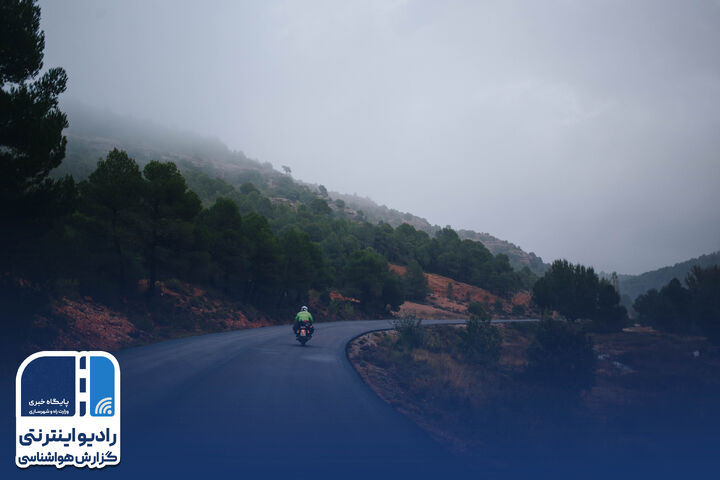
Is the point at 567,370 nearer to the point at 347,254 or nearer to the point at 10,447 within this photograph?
the point at 10,447

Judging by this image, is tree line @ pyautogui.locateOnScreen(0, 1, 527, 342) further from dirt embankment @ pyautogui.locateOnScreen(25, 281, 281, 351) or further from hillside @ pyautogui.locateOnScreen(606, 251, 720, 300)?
hillside @ pyautogui.locateOnScreen(606, 251, 720, 300)

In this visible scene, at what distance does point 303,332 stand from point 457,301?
235ft

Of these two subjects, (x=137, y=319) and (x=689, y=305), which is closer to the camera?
(x=137, y=319)

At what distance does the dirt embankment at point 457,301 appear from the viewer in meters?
73.3

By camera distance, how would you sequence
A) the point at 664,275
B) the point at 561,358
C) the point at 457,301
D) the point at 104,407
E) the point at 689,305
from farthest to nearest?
the point at 457,301
the point at 664,275
the point at 689,305
the point at 561,358
the point at 104,407

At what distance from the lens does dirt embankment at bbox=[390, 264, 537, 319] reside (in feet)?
241

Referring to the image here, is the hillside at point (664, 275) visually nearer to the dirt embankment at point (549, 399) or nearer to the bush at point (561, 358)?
the dirt embankment at point (549, 399)

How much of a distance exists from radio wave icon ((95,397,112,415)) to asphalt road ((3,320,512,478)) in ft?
1.73

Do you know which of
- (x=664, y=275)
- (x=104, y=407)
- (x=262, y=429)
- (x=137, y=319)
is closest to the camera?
(x=104, y=407)

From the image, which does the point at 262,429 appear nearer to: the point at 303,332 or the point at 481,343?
the point at 303,332

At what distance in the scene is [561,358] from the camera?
17.7m

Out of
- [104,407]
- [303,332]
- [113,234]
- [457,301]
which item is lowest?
[457,301]

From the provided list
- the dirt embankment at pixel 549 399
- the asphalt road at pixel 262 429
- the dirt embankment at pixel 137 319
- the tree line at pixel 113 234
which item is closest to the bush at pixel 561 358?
the dirt embankment at pixel 549 399

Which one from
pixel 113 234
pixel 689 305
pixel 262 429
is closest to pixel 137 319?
pixel 113 234
